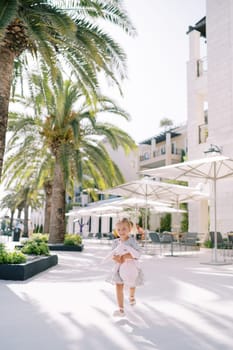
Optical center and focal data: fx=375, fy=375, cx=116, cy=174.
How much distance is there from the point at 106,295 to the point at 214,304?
1678 mm

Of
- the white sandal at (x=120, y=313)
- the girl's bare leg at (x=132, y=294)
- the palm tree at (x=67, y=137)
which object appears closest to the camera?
the white sandal at (x=120, y=313)

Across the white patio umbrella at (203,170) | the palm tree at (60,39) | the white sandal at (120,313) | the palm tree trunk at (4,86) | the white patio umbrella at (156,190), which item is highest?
the palm tree at (60,39)

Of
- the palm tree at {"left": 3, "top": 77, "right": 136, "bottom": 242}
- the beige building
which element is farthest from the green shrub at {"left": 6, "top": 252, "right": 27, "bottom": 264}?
the beige building

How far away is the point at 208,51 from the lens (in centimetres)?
1995

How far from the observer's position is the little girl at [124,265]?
4590 millimetres

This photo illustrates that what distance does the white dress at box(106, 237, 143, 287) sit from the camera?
4.61 metres

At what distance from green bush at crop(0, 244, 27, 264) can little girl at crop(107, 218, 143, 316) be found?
365 cm

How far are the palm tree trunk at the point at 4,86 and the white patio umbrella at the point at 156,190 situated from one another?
718 centimetres

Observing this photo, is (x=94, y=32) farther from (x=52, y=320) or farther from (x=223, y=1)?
(x=223, y=1)

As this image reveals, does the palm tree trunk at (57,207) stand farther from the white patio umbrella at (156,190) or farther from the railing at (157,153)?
the railing at (157,153)

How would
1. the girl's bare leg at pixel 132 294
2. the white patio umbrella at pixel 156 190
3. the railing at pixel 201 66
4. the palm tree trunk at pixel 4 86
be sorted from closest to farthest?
the girl's bare leg at pixel 132 294
the palm tree trunk at pixel 4 86
the white patio umbrella at pixel 156 190
the railing at pixel 201 66

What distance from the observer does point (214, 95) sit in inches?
755

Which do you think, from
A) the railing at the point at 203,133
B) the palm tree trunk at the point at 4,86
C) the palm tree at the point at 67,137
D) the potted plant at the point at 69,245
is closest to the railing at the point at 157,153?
the railing at the point at 203,133

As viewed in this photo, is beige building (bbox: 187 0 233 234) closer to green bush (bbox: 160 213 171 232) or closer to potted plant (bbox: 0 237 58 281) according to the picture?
green bush (bbox: 160 213 171 232)
